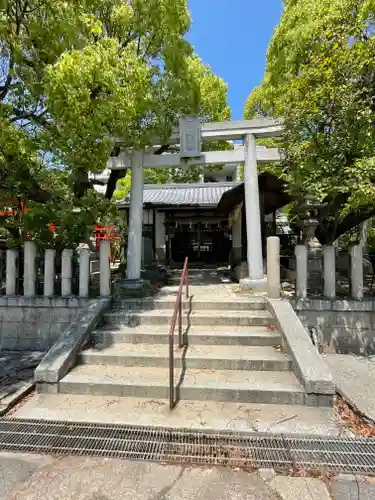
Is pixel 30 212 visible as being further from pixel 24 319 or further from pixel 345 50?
pixel 345 50

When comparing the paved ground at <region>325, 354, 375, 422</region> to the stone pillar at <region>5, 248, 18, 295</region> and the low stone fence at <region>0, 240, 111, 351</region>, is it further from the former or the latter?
the stone pillar at <region>5, 248, 18, 295</region>

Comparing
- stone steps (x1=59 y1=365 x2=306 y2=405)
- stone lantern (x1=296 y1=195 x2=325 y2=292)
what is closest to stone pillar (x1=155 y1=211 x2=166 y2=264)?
stone lantern (x1=296 y1=195 x2=325 y2=292)

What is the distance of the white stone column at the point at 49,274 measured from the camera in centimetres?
632

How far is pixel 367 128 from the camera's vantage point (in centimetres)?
545

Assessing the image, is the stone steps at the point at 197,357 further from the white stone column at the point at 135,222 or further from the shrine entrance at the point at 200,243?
the shrine entrance at the point at 200,243

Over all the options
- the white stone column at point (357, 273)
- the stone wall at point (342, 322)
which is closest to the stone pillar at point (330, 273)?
the stone wall at point (342, 322)

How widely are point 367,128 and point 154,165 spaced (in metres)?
4.57

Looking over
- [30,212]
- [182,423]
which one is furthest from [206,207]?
[182,423]

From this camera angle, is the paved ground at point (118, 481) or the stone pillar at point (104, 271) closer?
the paved ground at point (118, 481)

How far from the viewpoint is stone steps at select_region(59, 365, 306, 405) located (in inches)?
156

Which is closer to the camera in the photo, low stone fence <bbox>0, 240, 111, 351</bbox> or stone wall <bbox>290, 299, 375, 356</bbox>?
stone wall <bbox>290, 299, 375, 356</bbox>

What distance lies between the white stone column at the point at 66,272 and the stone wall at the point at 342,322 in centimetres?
452

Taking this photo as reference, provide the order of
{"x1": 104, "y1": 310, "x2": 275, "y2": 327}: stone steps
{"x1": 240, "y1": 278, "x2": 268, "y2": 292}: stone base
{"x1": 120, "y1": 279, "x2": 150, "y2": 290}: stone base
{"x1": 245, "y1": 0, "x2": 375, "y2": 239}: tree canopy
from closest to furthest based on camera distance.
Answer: {"x1": 245, "y1": 0, "x2": 375, "y2": 239}: tree canopy, {"x1": 104, "y1": 310, "x2": 275, "y2": 327}: stone steps, {"x1": 120, "y1": 279, "x2": 150, "y2": 290}: stone base, {"x1": 240, "y1": 278, "x2": 268, "y2": 292}: stone base

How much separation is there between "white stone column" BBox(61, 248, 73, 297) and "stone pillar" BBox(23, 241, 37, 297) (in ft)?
2.09
